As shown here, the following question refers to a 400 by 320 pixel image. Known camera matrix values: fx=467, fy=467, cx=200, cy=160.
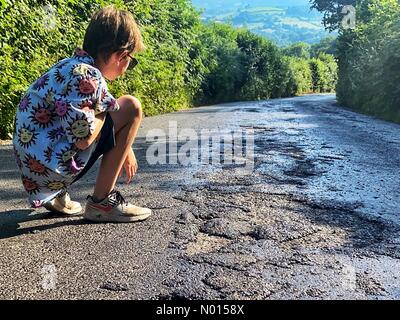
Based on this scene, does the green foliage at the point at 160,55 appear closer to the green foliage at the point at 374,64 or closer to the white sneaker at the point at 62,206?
the white sneaker at the point at 62,206

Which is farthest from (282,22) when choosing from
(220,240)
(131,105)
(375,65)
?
(220,240)

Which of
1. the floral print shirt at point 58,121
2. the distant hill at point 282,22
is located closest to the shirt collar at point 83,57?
the floral print shirt at point 58,121

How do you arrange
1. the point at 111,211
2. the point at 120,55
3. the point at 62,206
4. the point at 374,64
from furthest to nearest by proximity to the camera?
1. the point at 374,64
2. the point at 62,206
3. the point at 111,211
4. the point at 120,55

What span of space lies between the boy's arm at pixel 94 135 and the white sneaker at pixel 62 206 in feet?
1.66

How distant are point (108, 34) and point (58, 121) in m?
0.52

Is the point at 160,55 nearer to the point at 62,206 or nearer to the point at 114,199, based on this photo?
the point at 62,206

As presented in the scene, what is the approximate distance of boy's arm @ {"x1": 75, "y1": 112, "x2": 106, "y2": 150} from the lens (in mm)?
2348

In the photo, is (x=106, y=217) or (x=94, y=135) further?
(x=106, y=217)

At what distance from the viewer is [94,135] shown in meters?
2.38

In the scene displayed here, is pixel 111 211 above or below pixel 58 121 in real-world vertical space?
below

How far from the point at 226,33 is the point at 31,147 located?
77.6ft

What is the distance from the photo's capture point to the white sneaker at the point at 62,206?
277cm
